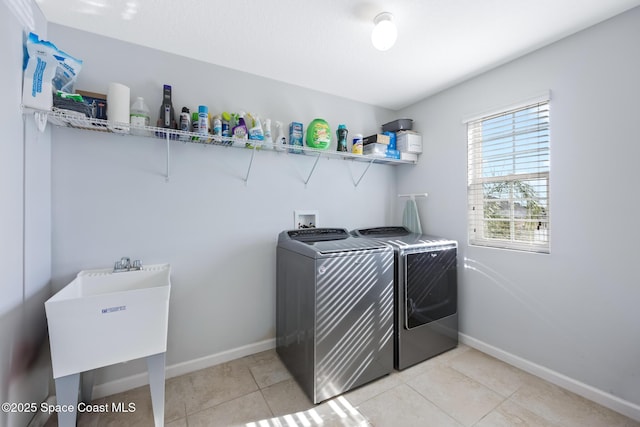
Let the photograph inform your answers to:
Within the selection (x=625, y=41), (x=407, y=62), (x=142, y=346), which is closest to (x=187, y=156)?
(x=142, y=346)

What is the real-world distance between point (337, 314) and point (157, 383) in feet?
3.39

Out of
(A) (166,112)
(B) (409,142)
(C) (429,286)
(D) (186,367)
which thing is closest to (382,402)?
(C) (429,286)

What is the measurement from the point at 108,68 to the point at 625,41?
3.14 metres

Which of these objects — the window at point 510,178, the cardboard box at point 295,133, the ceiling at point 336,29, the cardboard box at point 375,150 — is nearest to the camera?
the ceiling at point 336,29

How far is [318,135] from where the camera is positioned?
85.9 inches

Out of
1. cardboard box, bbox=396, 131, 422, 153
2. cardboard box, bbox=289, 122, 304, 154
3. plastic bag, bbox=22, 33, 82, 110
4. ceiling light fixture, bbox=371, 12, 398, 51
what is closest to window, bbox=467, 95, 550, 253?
cardboard box, bbox=396, 131, 422, 153

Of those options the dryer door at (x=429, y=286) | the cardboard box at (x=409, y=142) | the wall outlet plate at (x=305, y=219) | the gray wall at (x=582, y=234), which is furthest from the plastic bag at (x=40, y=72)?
Answer: the gray wall at (x=582, y=234)

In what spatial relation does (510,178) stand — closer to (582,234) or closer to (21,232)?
(582,234)

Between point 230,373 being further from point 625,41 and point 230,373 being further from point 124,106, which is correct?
point 625,41

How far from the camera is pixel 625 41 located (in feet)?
4.94

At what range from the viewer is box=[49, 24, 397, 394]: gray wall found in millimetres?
1636

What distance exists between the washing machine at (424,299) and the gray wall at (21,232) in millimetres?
2121

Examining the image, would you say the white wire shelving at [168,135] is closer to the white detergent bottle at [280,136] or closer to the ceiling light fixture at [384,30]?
the white detergent bottle at [280,136]

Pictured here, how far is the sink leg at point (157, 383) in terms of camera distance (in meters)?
1.33
